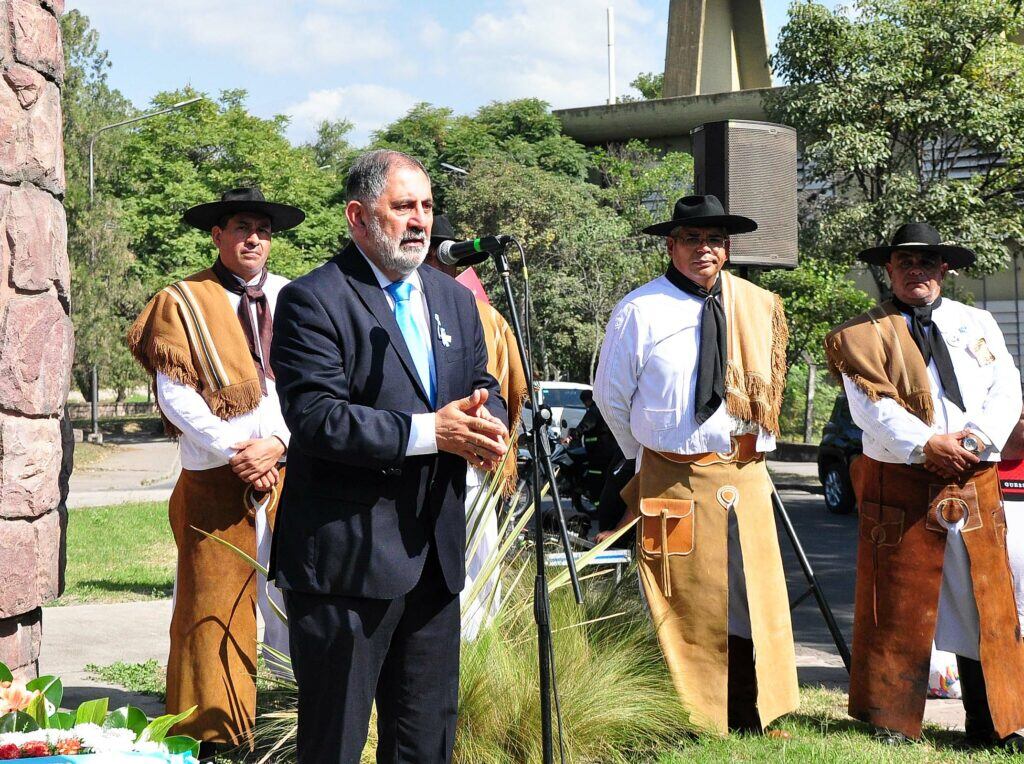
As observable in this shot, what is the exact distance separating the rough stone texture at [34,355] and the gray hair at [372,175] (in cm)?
156

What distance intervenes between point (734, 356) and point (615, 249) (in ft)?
94.5

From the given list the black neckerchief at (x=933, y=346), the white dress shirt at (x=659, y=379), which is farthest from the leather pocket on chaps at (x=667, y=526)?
the black neckerchief at (x=933, y=346)

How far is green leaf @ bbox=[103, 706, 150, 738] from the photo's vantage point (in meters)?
3.68

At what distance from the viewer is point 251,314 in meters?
5.51

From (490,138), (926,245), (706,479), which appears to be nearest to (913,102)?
(926,245)

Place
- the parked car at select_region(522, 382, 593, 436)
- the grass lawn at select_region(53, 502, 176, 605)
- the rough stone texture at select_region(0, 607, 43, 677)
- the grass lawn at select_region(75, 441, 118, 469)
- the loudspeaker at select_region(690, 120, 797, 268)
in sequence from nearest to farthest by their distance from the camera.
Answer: the rough stone texture at select_region(0, 607, 43, 677) < the loudspeaker at select_region(690, 120, 797, 268) < the grass lawn at select_region(53, 502, 176, 605) < the parked car at select_region(522, 382, 593, 436) < the grass lawn at select_region(75, 441, 118, 469)

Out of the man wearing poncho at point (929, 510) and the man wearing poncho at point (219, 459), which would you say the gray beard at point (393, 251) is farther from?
the man wearing poncho at point (929, 510)

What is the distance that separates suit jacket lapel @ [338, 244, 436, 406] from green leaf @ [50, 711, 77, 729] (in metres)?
1.49

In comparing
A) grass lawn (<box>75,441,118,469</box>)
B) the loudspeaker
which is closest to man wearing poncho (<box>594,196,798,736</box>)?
the loudspeaker

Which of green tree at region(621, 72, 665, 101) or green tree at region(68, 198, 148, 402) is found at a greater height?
green tree at region(621, 72, 665, 101)

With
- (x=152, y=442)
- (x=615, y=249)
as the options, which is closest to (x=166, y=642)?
(x=615, y=249)

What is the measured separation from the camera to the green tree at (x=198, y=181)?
4034 cm

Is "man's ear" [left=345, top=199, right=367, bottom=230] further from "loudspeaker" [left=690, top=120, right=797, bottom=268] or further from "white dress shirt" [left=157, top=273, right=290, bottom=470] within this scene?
"loudspeaker" [left=690, top=120, right=797, bottom=268]

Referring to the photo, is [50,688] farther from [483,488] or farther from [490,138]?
[490,138]
